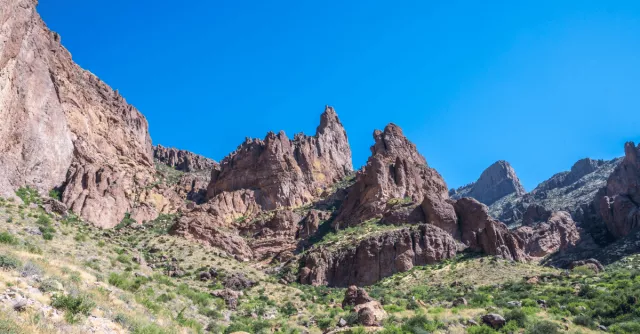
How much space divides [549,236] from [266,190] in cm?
6834

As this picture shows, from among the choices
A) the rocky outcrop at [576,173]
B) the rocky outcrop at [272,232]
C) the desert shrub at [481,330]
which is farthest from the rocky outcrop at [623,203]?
the desert shrub at [481,330]

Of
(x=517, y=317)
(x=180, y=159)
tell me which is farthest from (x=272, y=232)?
(x=180, y=159)

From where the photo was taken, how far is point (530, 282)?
4238cm

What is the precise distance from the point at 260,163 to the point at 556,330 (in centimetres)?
9154

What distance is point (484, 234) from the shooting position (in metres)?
61.9

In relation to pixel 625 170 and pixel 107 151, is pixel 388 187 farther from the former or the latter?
pixel 625 170

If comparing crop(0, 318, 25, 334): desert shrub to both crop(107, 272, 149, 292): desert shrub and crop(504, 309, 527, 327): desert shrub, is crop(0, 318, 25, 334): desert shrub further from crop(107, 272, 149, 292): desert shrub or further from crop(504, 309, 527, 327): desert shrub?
crop(504, 309, 527, 327): desert shrub

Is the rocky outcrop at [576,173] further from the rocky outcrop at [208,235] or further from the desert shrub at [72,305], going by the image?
the desert shrub at [72,305]

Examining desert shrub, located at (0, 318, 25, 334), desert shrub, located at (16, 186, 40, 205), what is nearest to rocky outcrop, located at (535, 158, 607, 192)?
desert shrub, located at (16, 186, 40, 205)

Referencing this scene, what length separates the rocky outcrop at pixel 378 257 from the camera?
59.8 meters

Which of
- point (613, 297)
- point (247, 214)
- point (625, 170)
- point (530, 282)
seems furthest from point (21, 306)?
point (625, 170)

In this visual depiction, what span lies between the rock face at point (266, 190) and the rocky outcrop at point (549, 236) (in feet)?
169

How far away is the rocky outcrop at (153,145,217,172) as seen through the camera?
152812mm

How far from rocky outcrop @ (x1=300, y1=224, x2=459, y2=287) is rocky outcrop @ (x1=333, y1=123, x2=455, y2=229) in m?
9.45
